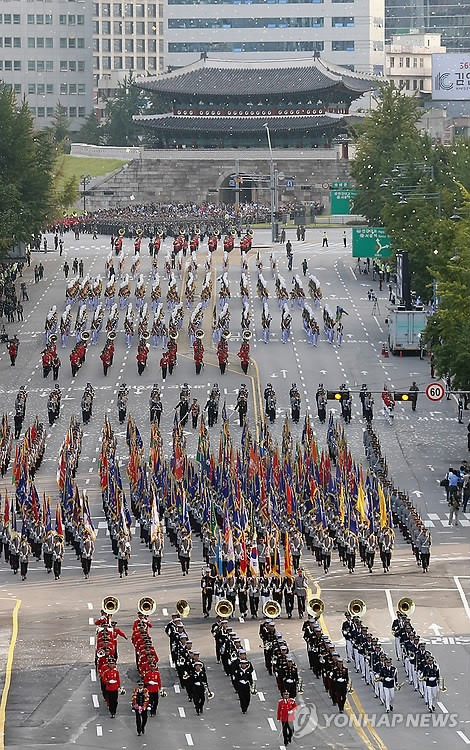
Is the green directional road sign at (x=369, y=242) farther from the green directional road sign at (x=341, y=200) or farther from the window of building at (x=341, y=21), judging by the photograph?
the window of building at (x=341, y=21)

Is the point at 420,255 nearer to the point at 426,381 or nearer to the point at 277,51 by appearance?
the point at 426,381

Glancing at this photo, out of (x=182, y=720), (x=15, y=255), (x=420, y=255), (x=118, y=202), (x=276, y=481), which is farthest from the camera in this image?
(x=118, y=202)

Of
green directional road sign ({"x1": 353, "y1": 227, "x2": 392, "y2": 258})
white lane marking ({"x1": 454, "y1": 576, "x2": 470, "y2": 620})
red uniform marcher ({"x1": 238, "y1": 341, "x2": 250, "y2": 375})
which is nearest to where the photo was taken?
white lane marking ({"x1": 454, "y1": 576, "x2": 470, "y2": 620})

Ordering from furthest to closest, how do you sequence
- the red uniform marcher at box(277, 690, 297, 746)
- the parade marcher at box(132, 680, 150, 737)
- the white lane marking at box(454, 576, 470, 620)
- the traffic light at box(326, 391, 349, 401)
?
the traffic light at box(326, 391, 349, 401) < the white lane marking at box(454, 576, 470, 620) < the parade marcher at box(132, 680, 150, 737) < the red uniform marcher at box(277, 690, 297, 746)

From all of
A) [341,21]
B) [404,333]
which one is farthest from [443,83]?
[404,333]

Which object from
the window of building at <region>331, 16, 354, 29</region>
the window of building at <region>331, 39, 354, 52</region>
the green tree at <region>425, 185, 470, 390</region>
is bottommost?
the green tree at <region>425, 185, 470, 390</region>

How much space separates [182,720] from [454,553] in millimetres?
16634

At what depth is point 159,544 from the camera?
2009 inches

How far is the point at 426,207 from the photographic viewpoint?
96125mm

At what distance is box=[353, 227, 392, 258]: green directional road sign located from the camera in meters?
106

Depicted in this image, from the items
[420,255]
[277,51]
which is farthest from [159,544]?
[277,51]

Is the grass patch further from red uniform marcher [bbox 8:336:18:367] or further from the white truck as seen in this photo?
the white truck

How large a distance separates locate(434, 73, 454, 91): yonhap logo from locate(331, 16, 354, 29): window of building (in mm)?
40583

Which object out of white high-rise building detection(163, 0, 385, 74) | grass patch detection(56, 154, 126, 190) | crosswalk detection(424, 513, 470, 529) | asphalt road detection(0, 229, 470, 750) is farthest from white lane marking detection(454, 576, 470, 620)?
white high-rise building detection(163, 0, 385, 74)
